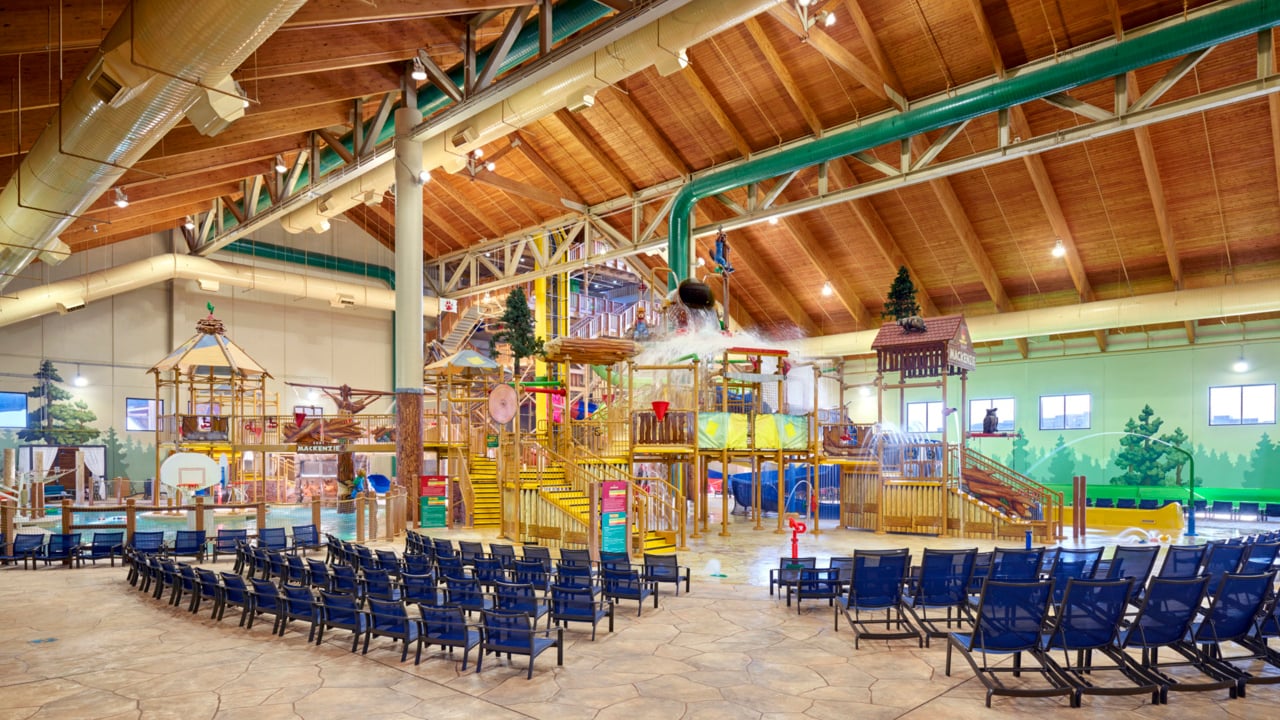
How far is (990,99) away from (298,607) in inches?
614

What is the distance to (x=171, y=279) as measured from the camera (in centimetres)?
2841

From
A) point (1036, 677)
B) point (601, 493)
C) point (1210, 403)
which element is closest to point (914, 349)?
point (601, 493)

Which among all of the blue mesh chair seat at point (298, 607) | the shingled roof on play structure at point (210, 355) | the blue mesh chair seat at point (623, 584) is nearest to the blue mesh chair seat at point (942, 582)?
the blue mesh chair seat at point (623, 584)

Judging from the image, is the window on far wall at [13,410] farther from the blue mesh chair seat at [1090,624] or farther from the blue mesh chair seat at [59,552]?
the blue mesh chair seat at [1090,624]

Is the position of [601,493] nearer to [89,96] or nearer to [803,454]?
[803,454]

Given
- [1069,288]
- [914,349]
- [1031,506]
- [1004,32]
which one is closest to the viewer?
[1004,32]

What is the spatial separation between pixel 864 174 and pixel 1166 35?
8947 mm

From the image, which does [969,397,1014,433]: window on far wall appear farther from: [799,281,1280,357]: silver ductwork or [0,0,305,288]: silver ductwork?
[0,0,305,288]: silver ductwork

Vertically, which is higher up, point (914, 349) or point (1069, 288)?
point (1069, 288)

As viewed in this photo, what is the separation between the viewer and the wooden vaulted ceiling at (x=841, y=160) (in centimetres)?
1462

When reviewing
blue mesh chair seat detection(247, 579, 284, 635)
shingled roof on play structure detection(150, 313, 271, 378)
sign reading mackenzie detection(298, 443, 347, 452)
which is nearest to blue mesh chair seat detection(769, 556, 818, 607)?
blue mesh chair seat detection(247, 579, 284, 635)

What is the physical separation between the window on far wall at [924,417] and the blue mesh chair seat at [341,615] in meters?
24.6

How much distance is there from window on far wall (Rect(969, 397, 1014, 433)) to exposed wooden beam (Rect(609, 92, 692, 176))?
14.2 metres

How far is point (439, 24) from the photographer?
54.3 feet
